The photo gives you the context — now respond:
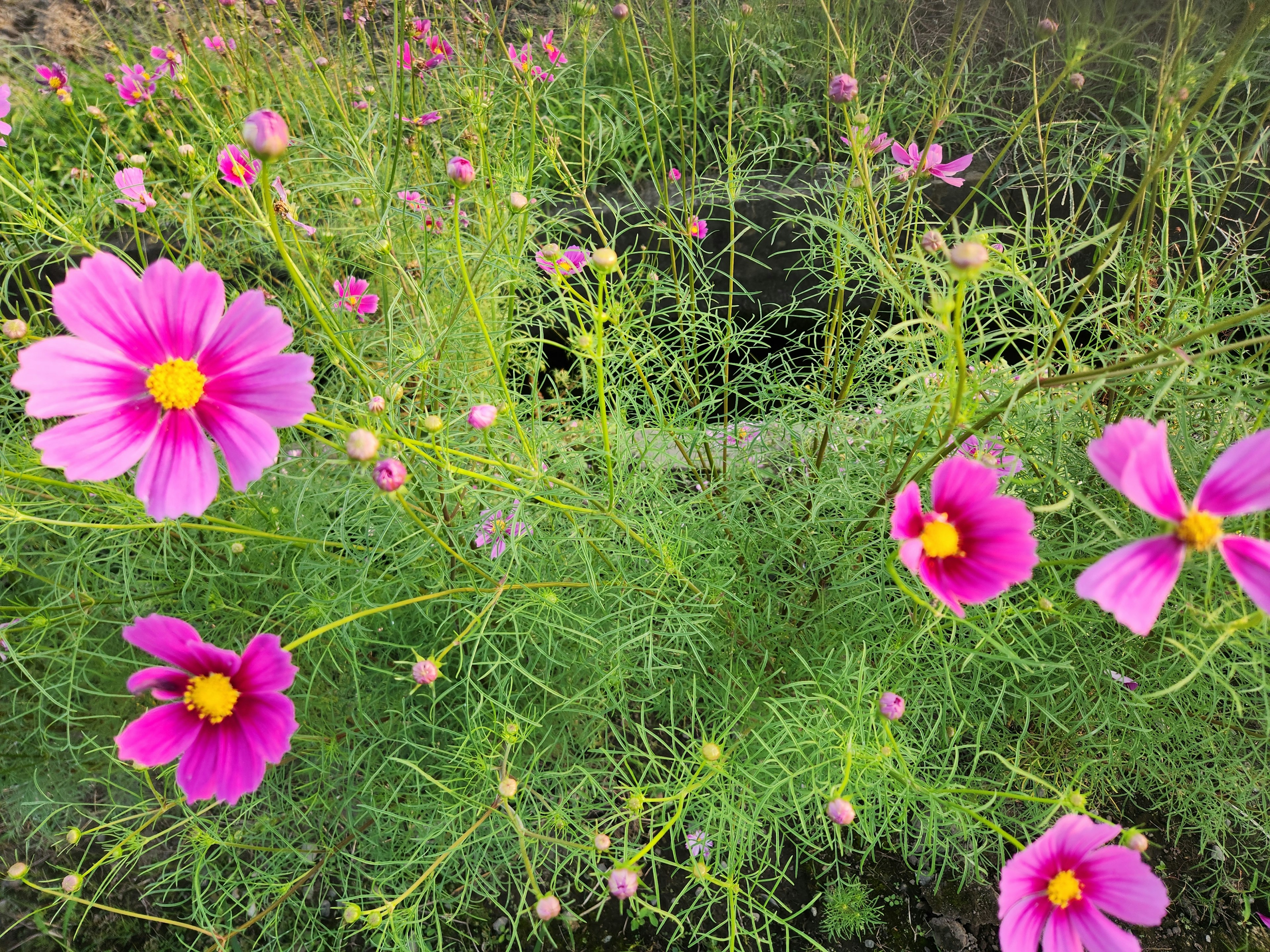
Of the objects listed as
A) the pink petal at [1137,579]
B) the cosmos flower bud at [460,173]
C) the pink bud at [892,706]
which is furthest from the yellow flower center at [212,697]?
the pink petal at [1137,579]

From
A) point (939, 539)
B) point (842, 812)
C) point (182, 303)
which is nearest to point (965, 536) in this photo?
point (939, 539)

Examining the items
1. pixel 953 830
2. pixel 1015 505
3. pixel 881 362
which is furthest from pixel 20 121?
pixel 953 830

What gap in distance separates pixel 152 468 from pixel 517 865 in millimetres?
904

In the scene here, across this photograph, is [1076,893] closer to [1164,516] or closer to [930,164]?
[1164,516]

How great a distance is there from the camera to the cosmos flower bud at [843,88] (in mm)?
875

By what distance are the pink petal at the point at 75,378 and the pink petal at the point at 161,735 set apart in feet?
1.00

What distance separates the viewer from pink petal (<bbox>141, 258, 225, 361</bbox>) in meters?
0.64

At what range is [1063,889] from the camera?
0.69 m

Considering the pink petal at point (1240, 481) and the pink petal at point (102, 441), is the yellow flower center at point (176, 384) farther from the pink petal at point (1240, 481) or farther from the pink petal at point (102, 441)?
the pink petal at point (1240, 481)

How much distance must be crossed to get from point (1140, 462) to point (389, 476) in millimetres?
564

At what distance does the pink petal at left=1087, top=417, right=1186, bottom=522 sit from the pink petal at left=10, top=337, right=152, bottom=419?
2.62 ft

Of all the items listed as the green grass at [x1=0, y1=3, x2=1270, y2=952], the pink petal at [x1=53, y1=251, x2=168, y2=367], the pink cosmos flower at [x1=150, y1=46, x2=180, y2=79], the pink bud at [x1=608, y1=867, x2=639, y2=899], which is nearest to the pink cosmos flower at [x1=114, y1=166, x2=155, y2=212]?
the green grass at [x1=0, y1=3, x2=1270, y2=952]

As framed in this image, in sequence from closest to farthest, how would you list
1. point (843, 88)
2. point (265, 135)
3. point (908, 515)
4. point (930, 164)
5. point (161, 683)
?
point (265, 135)
point (908, 515)
point (161, 683)
point (843, 88)
point (930, 164)

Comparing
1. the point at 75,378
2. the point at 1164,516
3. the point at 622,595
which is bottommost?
the point at 622,595
